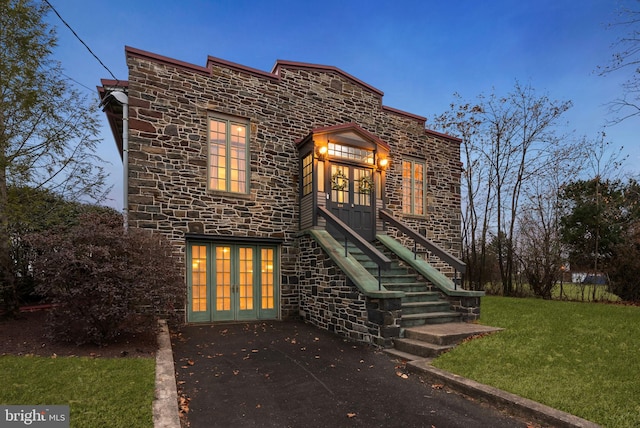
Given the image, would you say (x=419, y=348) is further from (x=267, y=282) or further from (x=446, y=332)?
(x=267, y=282)

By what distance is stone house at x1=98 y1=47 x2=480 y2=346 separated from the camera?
7.52 m

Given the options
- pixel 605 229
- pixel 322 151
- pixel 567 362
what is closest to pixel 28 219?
pixel 322 151

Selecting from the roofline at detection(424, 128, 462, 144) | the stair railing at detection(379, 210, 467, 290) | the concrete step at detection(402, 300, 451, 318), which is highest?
the roofline at detection(424, 128, 462, 144)

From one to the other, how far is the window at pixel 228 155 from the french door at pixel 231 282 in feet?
5.20

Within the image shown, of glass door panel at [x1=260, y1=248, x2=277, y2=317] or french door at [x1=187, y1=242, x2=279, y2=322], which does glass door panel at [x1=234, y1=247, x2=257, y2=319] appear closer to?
french door at [x1=187, y1=242, x2=279, y2=322]

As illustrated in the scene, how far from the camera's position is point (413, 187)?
11922mm

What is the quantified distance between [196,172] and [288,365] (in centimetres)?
528

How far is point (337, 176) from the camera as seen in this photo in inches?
370

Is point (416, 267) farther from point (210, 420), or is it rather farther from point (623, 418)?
point (210, 420)

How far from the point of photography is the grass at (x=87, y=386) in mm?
3002

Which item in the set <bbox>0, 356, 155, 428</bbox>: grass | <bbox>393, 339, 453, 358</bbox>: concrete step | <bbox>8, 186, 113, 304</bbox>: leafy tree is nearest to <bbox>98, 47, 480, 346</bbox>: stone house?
<bbox>393, 339, 453, 358</bbox>: concrete step

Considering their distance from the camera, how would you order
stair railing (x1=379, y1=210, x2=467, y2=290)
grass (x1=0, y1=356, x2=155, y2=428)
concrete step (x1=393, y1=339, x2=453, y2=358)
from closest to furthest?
grass (x1=0, y1=356, x2=155, y2=428), concrete step (x1=393, y1=339, x2=453, y2=358), stair railing (x1=379, y1=210, x2=467, y2=290)

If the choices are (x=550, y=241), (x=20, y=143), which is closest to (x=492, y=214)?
(x=550, y=241)

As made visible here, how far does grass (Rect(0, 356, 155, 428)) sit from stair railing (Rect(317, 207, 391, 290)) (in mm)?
3996
